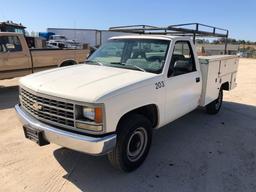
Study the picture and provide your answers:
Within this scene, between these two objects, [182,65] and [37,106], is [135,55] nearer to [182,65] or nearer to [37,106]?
[182,65]

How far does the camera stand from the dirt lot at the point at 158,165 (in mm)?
3436

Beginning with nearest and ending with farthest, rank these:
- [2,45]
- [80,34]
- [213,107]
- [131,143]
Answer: [131,143]
[213,107]
[2,45]
[80,34]

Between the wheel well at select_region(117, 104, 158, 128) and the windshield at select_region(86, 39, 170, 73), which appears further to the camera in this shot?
the windshield at select_region(86, 39, 170, 73)

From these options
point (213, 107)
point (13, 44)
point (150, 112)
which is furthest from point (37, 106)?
point (13, 44)

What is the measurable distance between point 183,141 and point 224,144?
76 centimetres

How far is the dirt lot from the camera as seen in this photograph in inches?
135

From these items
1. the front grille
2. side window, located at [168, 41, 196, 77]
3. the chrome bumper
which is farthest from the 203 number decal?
the front grille

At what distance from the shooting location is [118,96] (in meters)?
3.16

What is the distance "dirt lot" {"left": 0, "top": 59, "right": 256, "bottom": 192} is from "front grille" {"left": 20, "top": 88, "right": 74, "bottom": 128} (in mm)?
844

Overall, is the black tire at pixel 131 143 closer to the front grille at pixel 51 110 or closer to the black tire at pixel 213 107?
the front grille at pixel 51 110

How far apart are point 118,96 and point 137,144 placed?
1003mm

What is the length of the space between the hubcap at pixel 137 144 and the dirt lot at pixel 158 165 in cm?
23

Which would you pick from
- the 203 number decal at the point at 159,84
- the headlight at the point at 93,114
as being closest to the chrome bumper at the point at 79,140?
the headlight at the point at 93,114

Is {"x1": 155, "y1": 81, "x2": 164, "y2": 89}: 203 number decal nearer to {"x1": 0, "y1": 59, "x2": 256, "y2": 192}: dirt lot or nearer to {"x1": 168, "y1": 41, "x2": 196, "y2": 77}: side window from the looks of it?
{"x1": 168, "y1": 41, "x2": 196, "y2": 77}: side window
